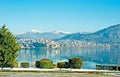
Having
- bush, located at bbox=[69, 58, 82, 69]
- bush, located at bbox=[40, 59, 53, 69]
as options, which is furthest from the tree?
bush, located at bbox=[69, 58, 82, 69]

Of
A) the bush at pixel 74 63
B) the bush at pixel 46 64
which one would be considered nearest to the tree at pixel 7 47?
the bush at pixel 46 64

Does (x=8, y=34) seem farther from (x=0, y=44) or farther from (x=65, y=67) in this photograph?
(x=65, y=67)

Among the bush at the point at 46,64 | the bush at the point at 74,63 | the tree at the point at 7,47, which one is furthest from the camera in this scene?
the bush at the point at 74,63

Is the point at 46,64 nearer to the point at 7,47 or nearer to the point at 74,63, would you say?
the point at 74,63

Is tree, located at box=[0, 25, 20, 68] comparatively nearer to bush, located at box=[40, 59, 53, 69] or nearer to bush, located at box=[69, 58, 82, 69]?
bush, located at box=[40, 59, 53, 69]

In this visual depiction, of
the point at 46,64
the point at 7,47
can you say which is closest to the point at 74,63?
the point at 46,64

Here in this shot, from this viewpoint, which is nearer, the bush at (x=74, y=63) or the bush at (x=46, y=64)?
the bush at (x=46, y=64)

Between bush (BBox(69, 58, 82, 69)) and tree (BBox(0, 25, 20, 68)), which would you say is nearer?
tree (BBox(0, 25, 20, 68))

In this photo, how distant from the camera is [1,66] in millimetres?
55469

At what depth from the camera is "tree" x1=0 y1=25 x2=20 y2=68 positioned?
182ft

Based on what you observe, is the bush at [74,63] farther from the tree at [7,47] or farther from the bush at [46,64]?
the tree at [7,47]

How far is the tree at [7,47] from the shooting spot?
182 feet

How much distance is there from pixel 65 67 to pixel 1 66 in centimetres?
1075

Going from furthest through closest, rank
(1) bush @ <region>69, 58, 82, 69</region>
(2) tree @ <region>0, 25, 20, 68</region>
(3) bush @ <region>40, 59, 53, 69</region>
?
(1) bush @ <region>69, 58, 82, 69</region> < (3) bush @ <region>40, 59, 53, 69</region> < (2) tree @ <region>0, 25, 20, 68</region>
